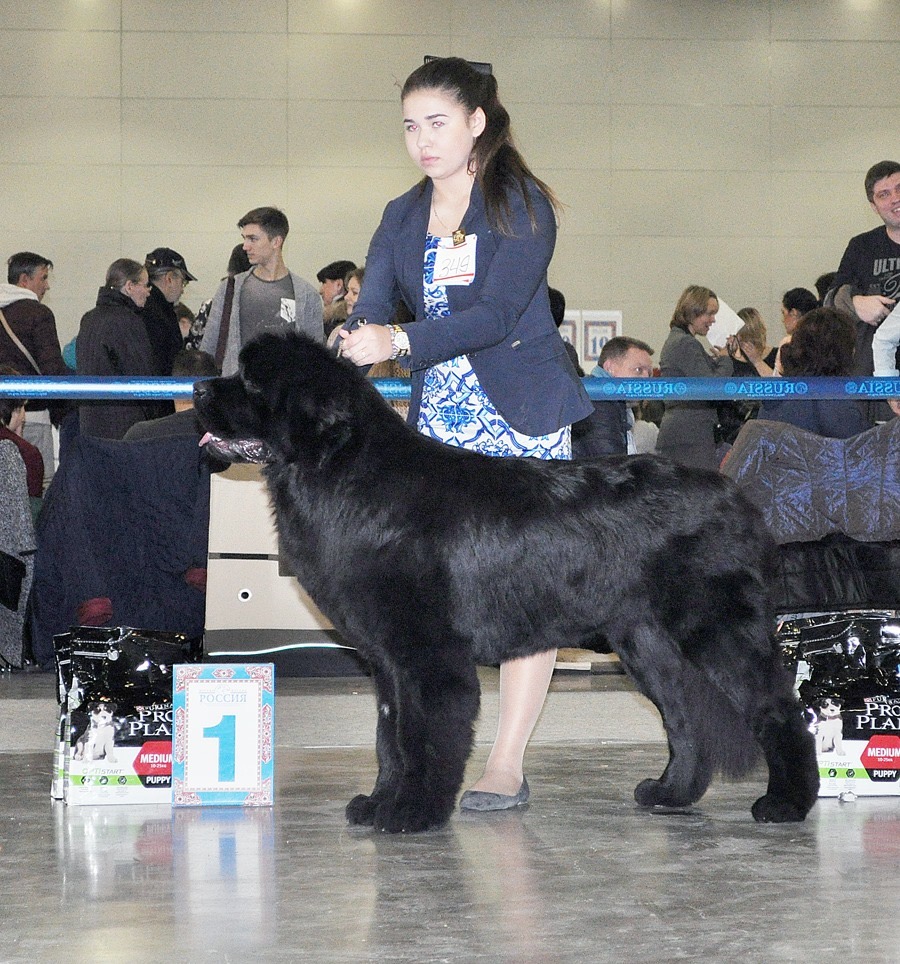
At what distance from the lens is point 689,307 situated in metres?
8.70

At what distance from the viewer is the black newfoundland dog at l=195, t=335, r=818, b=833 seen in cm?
314

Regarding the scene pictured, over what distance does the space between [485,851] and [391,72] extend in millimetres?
10892

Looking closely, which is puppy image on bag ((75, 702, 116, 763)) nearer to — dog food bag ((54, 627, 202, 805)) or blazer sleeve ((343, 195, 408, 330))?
dog food bag ((54, 627, 202, 805))

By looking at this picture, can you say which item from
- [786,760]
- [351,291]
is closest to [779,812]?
[786,760]

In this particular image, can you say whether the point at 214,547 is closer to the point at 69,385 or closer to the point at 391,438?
the point at 69,385

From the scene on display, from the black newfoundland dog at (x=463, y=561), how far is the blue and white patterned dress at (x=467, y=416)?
0.81ft

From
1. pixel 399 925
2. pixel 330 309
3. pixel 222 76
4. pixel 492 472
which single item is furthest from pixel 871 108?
pixel 399 925

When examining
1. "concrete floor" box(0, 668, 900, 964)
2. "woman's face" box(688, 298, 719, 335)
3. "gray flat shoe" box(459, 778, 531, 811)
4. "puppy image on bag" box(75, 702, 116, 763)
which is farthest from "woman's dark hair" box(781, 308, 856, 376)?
"puppy image on bag" box(75, 702, 116, 763)

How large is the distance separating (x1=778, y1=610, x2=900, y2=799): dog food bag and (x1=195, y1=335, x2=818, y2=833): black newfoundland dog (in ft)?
0.84

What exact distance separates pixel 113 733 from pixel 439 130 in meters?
1.76

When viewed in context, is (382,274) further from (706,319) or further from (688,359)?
(706,319)

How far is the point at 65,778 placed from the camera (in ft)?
11.8

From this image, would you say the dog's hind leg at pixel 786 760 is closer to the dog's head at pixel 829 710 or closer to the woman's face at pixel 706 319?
the dog's head at pixel 829 710

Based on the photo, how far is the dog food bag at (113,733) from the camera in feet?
11.6
